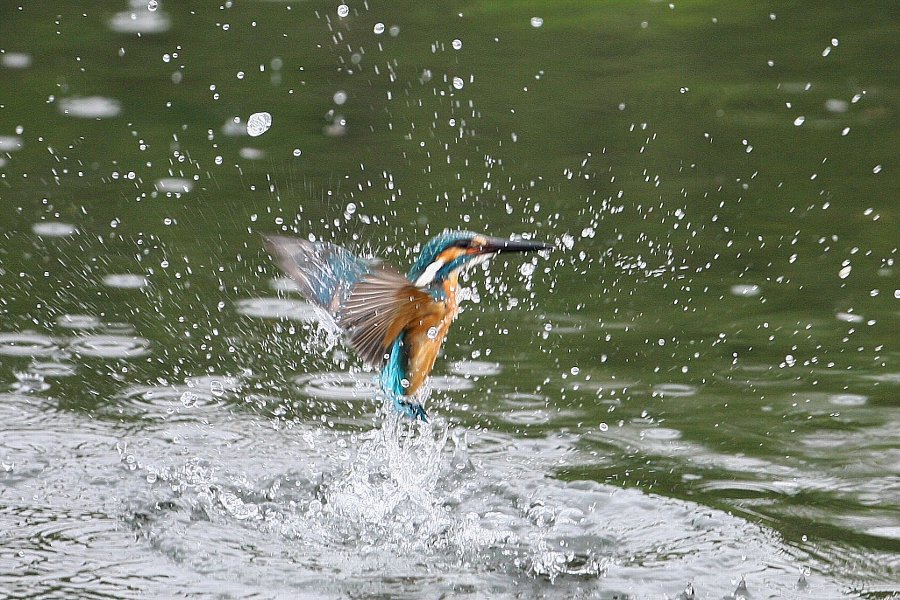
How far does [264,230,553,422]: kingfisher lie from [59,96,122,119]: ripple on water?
16.6ft

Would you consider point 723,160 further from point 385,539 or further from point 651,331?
point 385,539

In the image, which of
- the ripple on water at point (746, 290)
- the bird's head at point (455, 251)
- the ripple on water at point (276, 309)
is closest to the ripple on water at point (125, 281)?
the ripple on water at point (276, 309)

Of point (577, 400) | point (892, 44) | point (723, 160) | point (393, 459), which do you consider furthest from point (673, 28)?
point (393, 459)

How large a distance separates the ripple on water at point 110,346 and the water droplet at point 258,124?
2629 mm

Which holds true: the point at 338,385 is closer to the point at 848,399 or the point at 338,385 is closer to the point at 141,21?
the point at 848,399

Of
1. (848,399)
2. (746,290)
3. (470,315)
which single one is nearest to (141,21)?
(470,315)

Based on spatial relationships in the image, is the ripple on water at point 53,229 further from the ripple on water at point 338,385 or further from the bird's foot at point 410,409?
the bird's foot at point 410,409

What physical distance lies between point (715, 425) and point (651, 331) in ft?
3.32

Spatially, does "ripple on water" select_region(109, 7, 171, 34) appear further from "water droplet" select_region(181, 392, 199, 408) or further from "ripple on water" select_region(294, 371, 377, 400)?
"water droplet" select_region(181, 392, 199, 408)

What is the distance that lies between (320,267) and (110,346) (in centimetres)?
160

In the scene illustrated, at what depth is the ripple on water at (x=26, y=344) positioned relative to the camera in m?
6.07

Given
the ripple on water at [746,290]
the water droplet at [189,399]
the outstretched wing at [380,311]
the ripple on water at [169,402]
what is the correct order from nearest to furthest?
1. the outstretched wing at [380,311]
2. the ripple on water at [169,402]
3. the water droplet at [189,399]
4. the ripple on water at [746,290]

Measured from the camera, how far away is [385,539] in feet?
14.8

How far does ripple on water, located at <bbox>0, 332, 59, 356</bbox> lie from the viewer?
607 centimetres
